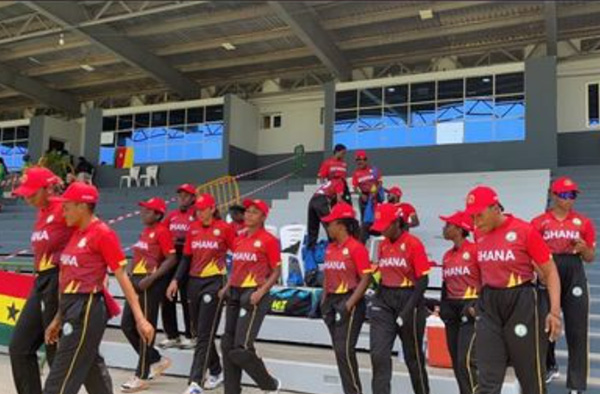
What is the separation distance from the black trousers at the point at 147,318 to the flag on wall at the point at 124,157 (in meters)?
17.6

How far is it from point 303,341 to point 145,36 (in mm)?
14730

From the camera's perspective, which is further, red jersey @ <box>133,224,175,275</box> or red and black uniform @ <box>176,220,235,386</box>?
red jersey @ <box>133,224,175,275</box>

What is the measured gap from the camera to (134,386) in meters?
6.23

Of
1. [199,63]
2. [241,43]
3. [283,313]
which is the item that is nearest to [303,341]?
[283,313]

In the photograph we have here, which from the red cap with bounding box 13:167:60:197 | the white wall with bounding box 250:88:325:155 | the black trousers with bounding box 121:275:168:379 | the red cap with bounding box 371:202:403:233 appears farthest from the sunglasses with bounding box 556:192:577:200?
the white wall with bounding box 250:88:325:155

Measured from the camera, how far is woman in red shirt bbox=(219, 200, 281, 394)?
18.0 feet

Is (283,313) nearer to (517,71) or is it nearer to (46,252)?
(46,252)

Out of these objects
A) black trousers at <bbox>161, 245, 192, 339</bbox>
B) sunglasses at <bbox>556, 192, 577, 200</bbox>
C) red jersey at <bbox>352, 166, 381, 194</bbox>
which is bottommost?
black trousers at <bbox>161, 245, 192, 339</bbox>

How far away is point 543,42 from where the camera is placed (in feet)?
61.6

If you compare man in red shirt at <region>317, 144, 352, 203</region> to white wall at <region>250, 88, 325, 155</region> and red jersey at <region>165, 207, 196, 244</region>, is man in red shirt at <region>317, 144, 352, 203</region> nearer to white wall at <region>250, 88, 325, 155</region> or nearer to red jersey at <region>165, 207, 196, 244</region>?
red jersey at <region>165, 207, 196, 244</region>

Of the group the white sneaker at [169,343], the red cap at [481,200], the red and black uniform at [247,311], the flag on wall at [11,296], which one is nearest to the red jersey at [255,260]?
the red and black uniform at [247,311]

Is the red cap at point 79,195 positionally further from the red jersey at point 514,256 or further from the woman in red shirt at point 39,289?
the red jersey at point 514,256

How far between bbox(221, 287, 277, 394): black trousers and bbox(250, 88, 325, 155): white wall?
1681cm

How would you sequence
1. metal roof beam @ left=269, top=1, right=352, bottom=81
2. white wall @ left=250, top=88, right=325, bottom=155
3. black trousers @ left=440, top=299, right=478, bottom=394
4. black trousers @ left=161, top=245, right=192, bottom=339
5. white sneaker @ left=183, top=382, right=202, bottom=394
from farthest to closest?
white wall @ left=250, top=88, right=325, bottom=155
metal roof beam @ left=269, top=1, right=352, bottom=81
black trousers @ left=161, top=245, right=192, bottom=339
white sneaker @ left=183, top=382, right=202, bottom=394
black trousers @ left=440, top=299, right=478, bottom=394
